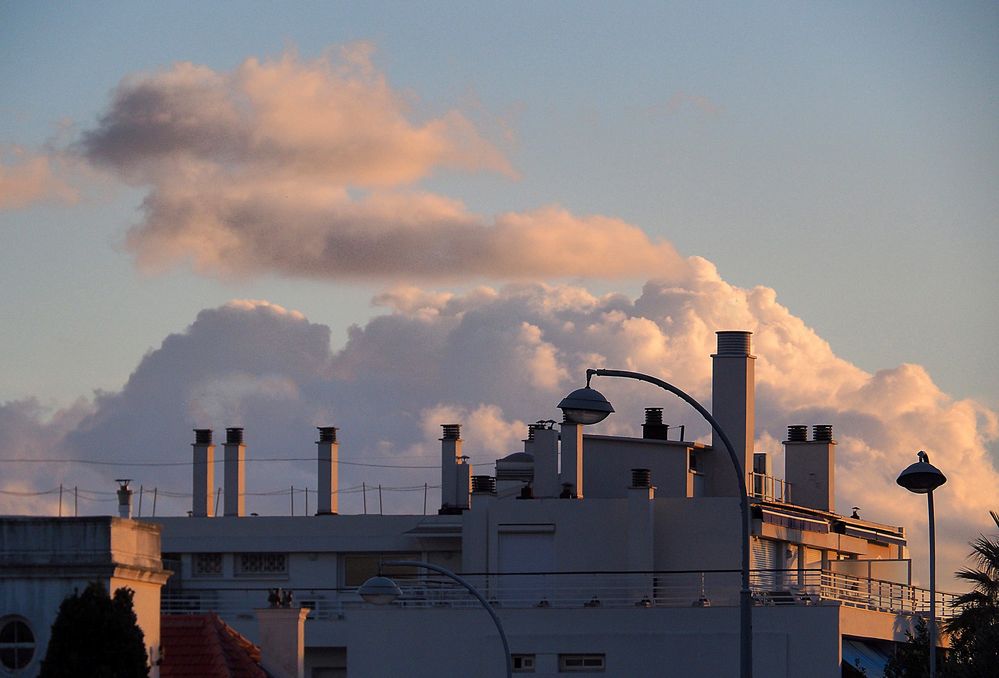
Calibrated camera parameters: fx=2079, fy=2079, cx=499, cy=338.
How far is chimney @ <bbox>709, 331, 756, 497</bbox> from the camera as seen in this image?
201 ft

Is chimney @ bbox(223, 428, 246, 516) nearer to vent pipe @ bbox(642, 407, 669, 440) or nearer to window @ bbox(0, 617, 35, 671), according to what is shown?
vent pipe @ bbox(642, 407, 669, 440)

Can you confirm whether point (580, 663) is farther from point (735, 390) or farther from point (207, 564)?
point (207, 564)

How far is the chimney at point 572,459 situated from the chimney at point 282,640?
781 inches

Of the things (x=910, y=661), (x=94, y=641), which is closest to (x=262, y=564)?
(x=910, y=661)

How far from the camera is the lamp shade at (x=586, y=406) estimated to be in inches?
1090

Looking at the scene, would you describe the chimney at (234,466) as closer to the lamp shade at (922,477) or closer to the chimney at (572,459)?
the chimney at (572,459)

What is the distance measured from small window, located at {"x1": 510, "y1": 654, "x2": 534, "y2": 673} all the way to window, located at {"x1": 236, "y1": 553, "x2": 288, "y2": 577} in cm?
1250

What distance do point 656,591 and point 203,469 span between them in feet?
63.9

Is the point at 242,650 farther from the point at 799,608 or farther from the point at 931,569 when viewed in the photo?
the point at 799,608

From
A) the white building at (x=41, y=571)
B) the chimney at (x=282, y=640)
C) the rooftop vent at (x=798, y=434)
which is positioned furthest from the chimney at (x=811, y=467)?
the white building at (x=41, y=571)

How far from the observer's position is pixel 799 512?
6419cm

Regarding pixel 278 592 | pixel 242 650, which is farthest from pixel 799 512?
pixel 242 650

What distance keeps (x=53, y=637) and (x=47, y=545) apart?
7.05ft

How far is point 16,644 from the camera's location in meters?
32.2
